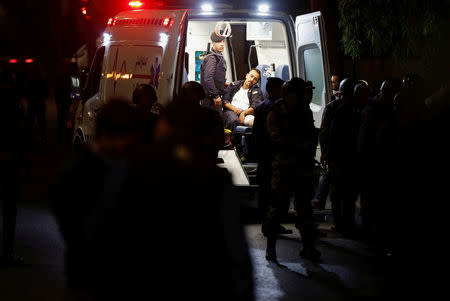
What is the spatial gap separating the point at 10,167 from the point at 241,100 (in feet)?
20.1

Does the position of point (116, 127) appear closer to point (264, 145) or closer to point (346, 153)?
point (264, 145)

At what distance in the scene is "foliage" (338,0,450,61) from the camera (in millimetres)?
12914

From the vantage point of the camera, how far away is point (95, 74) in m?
12.5

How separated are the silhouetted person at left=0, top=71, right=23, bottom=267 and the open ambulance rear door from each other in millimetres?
4462

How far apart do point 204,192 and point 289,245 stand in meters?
5.82

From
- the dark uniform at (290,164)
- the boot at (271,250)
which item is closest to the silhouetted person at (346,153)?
the dark uniform at (290,164)

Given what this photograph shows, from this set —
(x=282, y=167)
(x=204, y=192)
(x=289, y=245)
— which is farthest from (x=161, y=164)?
(x=289, y=245)

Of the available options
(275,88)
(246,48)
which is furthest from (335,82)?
(275,88)

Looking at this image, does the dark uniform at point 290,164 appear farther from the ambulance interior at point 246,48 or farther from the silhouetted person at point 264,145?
the ambulance interior at point 246,48

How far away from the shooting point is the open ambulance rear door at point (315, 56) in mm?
10898

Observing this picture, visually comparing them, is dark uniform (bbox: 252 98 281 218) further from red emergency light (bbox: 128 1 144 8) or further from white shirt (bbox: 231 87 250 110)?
red emergency light (bbox: 128 1 144 8)

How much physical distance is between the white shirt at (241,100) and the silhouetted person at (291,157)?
5355 millimetres

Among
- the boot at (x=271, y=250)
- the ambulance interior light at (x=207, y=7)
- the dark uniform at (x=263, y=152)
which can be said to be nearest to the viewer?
the boot at (x=271, y=250)

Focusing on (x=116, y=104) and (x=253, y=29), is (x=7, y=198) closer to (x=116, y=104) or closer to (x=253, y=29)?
(x=116, y=104)
